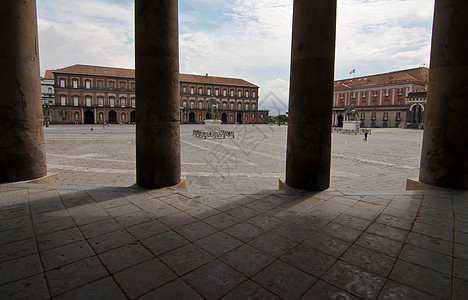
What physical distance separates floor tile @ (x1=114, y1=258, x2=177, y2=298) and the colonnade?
2.51 meters

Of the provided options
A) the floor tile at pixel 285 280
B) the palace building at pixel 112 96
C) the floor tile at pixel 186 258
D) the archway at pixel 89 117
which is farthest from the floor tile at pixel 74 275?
the archway at pixel 89 117

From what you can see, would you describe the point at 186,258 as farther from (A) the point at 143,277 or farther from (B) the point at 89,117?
(B) the point at 89,117

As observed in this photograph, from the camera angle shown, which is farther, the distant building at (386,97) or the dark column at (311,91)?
the distant building at (386,97)

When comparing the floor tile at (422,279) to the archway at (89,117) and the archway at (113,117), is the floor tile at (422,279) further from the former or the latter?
the archway at (89,117)

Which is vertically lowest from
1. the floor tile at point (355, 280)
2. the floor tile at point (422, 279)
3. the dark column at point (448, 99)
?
the floor tile at point (355, 280)

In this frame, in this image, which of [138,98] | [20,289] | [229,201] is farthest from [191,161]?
[20,289]

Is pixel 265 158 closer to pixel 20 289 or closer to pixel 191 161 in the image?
pixel 191 161

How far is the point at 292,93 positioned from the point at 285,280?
10.9 ft

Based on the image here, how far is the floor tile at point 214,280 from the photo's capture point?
1.83m

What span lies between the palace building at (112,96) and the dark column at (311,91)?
58.0 metres

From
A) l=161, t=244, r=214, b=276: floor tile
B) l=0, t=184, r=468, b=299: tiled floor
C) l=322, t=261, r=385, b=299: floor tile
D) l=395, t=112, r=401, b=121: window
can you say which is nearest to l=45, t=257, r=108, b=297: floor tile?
l=0, t=184, r=468, b=299: tiled floor

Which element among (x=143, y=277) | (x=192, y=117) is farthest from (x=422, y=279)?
(x=192, y=117)

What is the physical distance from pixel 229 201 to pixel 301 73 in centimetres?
245

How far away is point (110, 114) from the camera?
61.9 meters
